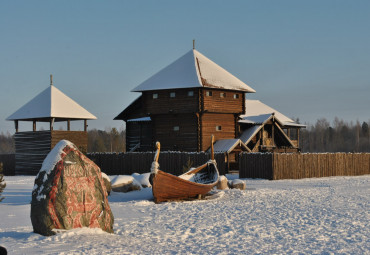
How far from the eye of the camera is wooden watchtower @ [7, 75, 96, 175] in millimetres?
37719

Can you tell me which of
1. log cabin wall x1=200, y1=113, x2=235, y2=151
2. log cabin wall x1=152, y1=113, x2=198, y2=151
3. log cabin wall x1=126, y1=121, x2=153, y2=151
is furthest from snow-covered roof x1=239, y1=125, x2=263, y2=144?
log cabin wall x1=126, y1=121, x2=153, y2=151

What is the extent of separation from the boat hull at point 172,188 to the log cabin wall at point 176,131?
Result: 20087 millimetres

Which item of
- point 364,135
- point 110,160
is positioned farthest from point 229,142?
point 364,135

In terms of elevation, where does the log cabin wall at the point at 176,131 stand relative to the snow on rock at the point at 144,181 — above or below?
above

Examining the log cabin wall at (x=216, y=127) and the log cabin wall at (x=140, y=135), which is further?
the log cabin wall at (x=140, y=135)

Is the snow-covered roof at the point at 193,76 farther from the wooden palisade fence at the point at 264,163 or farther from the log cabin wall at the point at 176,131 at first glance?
the wooden palisade fence at the point at 264,163

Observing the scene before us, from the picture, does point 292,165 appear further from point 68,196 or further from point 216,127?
point 68,196

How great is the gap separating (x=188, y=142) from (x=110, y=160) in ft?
21.7

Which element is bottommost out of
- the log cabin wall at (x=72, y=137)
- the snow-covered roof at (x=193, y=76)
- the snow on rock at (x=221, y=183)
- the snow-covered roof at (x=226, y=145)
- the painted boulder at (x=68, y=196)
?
the snow on rock at (x=221, y=183)

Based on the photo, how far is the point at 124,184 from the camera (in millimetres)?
21969

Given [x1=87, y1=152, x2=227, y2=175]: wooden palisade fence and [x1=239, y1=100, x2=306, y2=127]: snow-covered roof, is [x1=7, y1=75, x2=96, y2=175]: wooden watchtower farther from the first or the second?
[x1=239, y1=100, x2=306, y2=127]: snow-covered roof

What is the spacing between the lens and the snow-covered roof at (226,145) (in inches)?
1474

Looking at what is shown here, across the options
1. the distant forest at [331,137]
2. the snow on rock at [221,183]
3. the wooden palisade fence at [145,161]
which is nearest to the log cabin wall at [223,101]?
the wooden palisade fence at [145,161]

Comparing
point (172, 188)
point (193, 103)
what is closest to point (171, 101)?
point (193, 103)
